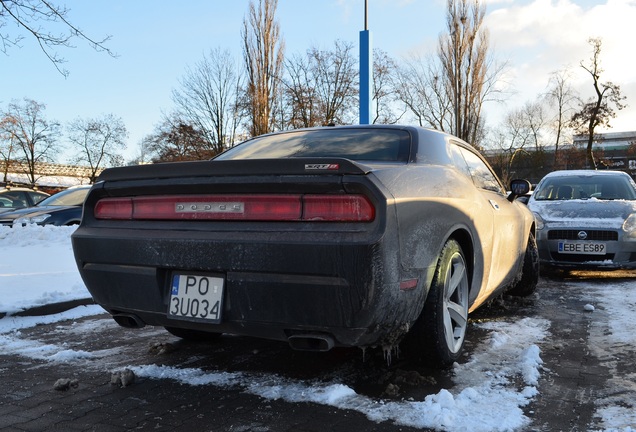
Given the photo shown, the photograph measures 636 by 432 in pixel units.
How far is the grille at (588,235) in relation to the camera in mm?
6574

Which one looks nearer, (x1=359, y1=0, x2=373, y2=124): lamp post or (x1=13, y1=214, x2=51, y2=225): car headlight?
(x1=13, y1=214, x2=51, y2=225): car headlight

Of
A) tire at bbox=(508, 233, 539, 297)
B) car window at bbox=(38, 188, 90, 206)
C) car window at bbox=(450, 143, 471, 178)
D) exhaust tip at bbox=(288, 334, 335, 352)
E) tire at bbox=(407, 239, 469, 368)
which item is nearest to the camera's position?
exhaust tip at bbox=(288, 334, 335, 352)

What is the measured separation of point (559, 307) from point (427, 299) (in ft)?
8.89

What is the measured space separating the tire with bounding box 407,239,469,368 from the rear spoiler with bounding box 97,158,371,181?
2.65 feet

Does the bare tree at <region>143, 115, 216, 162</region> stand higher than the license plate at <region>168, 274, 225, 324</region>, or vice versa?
the bare tree at <region>143, 115, 216, 162</region>

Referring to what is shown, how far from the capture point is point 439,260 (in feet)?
9.53

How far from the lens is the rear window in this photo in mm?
3189

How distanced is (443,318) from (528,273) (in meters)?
2.80

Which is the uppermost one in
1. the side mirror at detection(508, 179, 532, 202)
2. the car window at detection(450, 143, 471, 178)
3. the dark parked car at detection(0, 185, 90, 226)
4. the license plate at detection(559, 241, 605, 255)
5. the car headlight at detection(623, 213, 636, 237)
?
the car window at detection(450, 143, 471, 178)

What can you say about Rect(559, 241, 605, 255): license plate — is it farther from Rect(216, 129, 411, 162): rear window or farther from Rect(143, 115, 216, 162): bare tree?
Rect(143, 115, 216, 162): bare tree

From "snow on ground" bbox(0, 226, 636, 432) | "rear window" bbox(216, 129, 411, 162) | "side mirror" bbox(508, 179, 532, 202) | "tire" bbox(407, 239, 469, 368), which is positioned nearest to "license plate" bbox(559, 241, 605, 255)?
"snow on ground" bbox(0, 226, 636, 432)

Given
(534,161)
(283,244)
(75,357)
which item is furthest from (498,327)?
(534,161)

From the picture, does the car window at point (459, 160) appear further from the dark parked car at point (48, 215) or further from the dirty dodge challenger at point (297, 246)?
the dark parked car at point (48, 215)

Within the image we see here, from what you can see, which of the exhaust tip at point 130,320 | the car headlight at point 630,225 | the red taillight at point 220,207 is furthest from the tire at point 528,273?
the exhaust tip at point 130,320
